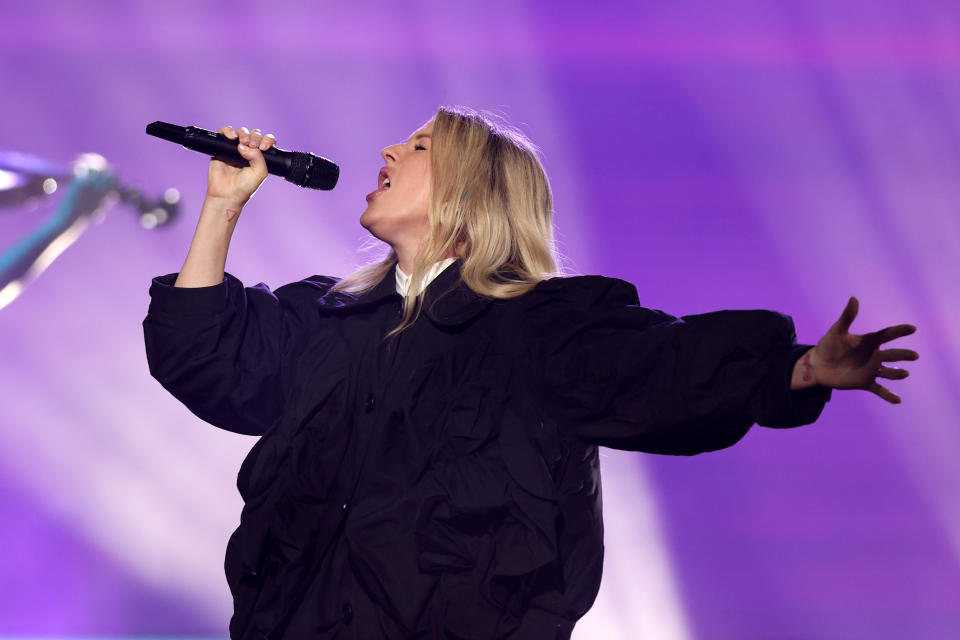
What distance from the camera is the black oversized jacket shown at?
1108mm

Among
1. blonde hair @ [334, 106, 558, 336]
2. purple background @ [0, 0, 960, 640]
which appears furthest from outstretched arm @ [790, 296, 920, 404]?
purple background @ [0, 0, 960, 640]

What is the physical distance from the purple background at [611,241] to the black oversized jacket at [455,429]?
1404mm

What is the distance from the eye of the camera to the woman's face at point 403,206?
1519 mm

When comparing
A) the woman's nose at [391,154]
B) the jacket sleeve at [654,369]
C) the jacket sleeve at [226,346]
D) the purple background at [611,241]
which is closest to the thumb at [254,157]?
the jacket sleeve at [226,346]

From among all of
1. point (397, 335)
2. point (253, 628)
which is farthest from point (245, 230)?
point (253, 628)

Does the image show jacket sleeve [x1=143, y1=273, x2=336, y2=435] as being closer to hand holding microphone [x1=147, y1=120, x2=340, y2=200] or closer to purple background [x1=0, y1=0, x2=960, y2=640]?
hand holding microphone [x1=147, y1=120, x2=340, y2=200]

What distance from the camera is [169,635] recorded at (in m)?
2.76

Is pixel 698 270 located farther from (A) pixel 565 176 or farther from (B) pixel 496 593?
(B) pixel 496 593

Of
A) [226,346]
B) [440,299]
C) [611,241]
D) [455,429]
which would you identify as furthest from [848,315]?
[611,241]

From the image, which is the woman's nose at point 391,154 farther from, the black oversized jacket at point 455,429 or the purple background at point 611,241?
the purple background at point 611,241

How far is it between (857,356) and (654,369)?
0.84 ft

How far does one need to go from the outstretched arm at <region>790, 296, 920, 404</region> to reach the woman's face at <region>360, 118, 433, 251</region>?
0.75 m

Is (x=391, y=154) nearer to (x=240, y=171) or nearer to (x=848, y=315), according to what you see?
(x=240, y=171)

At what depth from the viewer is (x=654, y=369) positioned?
44.5 inches
